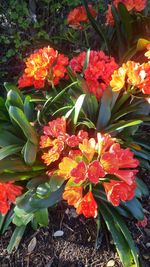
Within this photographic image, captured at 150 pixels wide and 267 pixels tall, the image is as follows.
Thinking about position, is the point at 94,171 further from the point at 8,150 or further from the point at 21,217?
the point at 21,217

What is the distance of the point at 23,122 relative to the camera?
6.73 ft

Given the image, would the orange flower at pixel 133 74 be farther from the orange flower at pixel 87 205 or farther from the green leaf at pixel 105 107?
the orange flower at pixel 87 205

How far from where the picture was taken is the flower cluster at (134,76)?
2.07 metres

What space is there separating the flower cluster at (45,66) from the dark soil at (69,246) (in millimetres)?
795

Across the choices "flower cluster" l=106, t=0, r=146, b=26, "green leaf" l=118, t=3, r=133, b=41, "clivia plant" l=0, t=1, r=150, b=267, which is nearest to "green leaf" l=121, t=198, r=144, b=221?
"clivia plant" l=0, t=1, r=150, b=267

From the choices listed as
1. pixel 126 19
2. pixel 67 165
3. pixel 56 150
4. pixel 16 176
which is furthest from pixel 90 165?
pixel 126 19

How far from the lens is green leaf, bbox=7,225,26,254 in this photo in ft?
7.83

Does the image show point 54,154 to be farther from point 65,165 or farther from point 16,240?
point 16,240

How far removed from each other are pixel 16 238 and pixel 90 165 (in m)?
0.85

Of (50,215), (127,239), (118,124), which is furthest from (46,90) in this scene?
(127,239)

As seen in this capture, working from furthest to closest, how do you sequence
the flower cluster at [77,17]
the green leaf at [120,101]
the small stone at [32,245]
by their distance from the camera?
the flower cluster at [77,17] → the small stone at [32,245] → the green leaf at [120,101]

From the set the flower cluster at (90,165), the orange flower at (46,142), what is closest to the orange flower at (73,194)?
the flower cluster at (90,165)

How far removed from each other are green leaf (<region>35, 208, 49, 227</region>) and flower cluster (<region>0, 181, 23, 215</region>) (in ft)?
0.60

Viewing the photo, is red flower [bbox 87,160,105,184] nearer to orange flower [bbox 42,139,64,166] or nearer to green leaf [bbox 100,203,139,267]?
orange flower [bbox 42,139,64,166]
